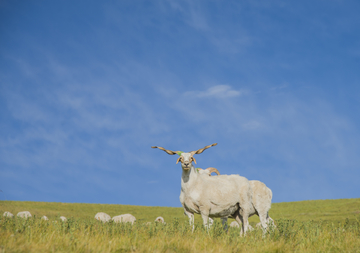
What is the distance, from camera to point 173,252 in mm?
7676

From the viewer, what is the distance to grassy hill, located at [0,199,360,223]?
38562 millimetres

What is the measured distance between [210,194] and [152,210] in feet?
116

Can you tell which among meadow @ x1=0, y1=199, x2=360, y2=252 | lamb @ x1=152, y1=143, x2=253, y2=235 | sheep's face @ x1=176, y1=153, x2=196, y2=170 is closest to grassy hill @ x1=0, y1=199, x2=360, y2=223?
lamb @ x1=152, y1=143, x2=253, y2=235

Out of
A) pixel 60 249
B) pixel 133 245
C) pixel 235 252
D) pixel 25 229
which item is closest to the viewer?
pixel 60 249

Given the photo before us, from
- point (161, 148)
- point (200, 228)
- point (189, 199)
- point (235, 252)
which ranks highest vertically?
point (161, 148)

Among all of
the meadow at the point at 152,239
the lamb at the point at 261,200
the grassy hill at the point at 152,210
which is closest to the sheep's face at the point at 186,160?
the meadow at the point at 152,239

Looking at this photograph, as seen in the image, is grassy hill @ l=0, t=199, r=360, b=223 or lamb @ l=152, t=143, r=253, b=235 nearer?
lamb @ l=152, t=143, r=253, b=235

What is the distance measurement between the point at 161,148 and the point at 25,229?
236 inches

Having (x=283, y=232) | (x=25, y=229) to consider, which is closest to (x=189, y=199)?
→ (x=283, y=232)

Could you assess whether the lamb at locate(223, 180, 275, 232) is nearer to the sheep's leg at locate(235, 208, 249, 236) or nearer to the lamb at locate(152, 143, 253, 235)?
the lamb at locate(152, 143, 253, 235)

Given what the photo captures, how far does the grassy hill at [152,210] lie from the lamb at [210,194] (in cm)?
2543

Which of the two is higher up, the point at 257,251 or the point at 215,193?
the point at 215,193

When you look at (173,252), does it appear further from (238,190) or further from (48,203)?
(48,203)

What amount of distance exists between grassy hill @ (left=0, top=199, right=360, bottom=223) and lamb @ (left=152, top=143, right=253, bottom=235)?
25.4m
